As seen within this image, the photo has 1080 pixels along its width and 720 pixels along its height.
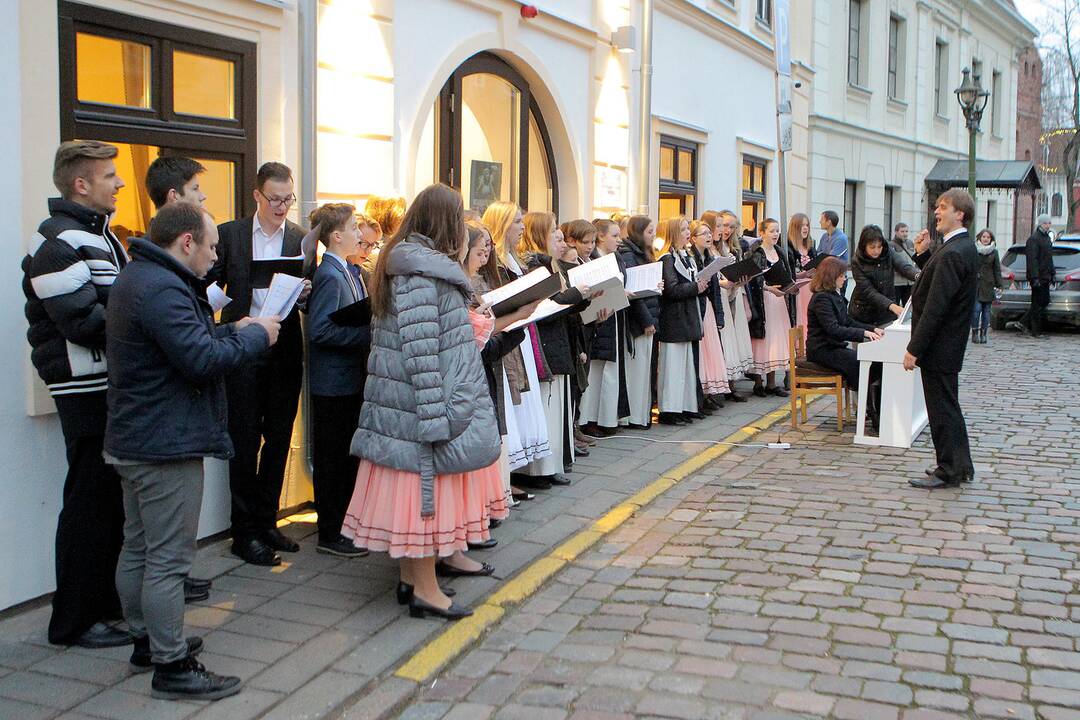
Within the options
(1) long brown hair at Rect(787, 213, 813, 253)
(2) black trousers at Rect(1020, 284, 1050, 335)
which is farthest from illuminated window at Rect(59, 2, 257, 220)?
(2) black trousers at Rect(1020, 284, 1050, 335)

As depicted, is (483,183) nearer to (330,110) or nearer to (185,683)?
(330,110)

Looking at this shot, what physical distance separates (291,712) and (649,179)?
958 centimetres

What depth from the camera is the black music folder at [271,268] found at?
5.45 m

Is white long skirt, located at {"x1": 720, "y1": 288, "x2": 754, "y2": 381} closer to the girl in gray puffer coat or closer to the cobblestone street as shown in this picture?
the cobblestone street

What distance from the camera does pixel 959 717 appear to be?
391 cm

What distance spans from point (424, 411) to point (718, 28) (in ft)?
38.3

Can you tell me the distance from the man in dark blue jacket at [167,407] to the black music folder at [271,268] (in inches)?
53.7

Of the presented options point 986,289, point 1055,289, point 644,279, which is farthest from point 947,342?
point 1055,289

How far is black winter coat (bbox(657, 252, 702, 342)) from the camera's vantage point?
31.9ft

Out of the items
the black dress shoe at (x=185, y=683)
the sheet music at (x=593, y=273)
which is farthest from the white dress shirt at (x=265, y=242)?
the black dress shoe at (x=185, y=683)

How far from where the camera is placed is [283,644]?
4.54 meters

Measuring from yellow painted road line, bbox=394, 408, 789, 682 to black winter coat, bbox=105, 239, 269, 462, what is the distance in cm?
126

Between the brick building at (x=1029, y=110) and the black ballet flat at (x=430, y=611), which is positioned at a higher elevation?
the brick building at (x=1029, y=110)

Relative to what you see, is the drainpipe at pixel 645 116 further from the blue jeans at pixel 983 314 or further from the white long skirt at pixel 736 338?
the blue jeans at pixel 983 314
